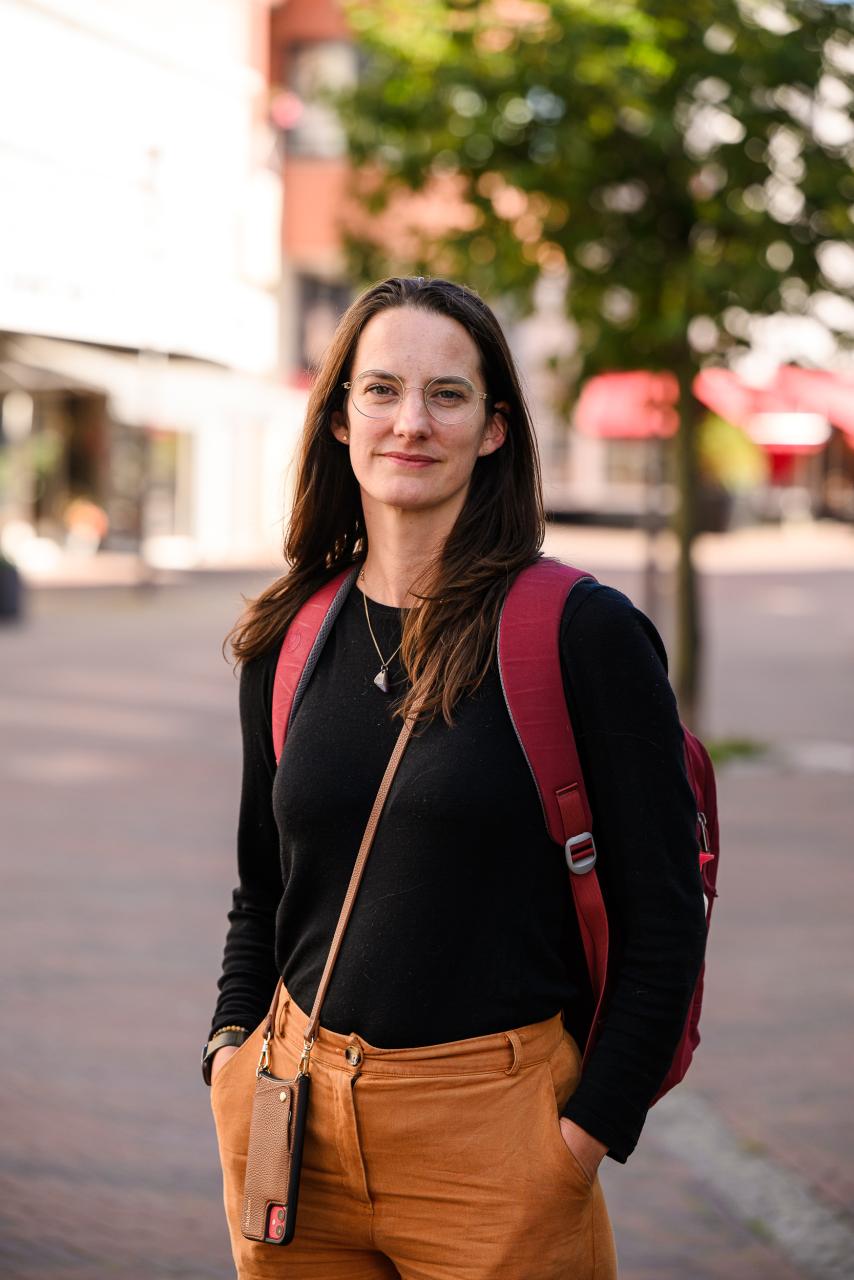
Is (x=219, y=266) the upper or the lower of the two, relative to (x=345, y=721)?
upper

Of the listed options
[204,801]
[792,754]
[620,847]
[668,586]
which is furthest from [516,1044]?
[668,586]

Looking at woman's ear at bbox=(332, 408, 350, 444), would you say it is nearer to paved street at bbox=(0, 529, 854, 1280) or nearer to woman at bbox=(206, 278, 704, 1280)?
woman at bbox=(206, 278, 704, 1280)

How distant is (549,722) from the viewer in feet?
6.62

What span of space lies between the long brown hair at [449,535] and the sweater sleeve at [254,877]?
7 cm

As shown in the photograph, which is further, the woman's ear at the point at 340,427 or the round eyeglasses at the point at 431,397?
the woman's ear at the point at 340,427

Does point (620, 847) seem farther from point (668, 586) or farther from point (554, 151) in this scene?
point (668, 586)

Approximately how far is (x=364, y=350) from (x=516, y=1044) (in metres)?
0.87

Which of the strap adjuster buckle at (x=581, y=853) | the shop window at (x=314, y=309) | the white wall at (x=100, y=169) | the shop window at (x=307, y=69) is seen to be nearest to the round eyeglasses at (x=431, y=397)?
the strap adjuster buckle at (x=581, y=853)

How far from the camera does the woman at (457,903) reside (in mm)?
2020

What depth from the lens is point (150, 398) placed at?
86.8 ft

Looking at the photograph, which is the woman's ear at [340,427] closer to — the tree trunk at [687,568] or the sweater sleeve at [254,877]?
the sweater sleeve at [254,877]

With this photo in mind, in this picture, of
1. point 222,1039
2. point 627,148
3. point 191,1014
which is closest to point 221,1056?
point 222,1039

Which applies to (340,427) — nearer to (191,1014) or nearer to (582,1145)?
(582,1145)

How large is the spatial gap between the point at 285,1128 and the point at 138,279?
5.49 metres
